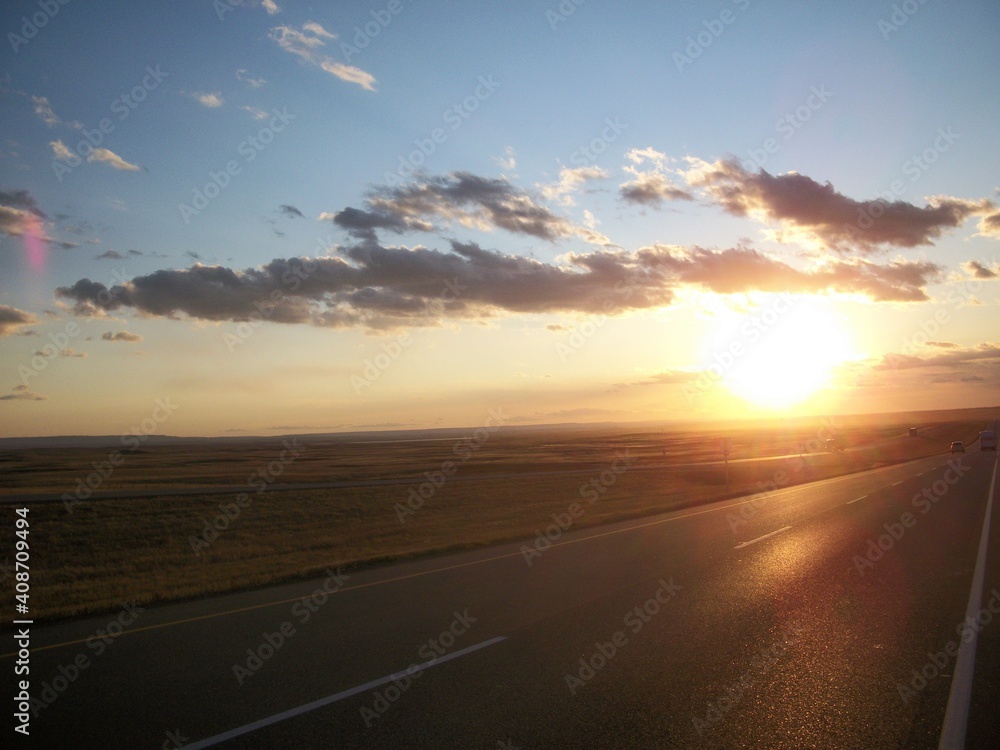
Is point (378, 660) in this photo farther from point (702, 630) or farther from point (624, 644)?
point (702, 630)

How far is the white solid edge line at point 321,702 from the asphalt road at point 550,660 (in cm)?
3

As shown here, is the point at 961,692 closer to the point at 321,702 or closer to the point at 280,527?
the point at 321,702

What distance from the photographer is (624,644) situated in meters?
8.03

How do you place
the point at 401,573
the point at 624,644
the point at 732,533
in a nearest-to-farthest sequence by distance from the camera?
the point at 624,644, the point at 401,573, the point at 732,533

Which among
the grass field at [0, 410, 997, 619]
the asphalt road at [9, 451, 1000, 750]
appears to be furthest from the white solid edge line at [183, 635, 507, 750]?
the grass field at [0, 410, 997, 619]

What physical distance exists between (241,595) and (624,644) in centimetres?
730

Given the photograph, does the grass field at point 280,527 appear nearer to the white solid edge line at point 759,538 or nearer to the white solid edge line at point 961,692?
the white solid edge line at point 759,538

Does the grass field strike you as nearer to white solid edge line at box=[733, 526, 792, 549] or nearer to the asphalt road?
the asphalt road

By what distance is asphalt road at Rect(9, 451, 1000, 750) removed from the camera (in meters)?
5.72

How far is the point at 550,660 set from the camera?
24.5 ft

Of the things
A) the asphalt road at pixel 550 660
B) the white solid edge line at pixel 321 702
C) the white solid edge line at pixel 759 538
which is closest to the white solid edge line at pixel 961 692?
the asphalt road at pixel 550 660

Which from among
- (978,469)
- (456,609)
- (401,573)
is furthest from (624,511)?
(978,469)

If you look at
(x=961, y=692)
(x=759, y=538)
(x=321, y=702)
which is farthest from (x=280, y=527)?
→ (x=961, y=692)

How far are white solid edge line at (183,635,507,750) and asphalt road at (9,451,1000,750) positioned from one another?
0.03 meters
